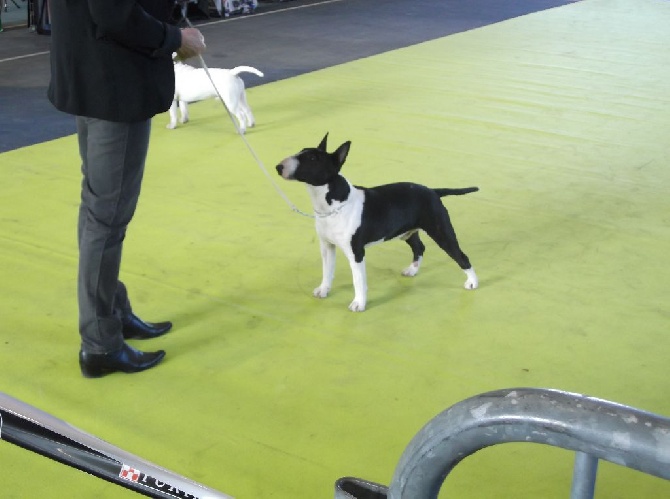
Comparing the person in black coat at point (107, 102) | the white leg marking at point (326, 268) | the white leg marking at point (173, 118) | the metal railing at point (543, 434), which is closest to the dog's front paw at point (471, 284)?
the white leg marking at point (326, 268)

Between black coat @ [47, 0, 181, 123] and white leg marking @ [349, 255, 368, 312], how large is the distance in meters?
1.06

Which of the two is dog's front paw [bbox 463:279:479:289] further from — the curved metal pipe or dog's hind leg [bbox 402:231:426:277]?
the curved metal pipe

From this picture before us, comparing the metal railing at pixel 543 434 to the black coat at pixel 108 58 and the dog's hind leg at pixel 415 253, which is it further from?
the dog's hind leg at pixel 415 253

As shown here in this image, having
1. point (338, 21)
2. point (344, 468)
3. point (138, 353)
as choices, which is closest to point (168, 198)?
point (138, 353)

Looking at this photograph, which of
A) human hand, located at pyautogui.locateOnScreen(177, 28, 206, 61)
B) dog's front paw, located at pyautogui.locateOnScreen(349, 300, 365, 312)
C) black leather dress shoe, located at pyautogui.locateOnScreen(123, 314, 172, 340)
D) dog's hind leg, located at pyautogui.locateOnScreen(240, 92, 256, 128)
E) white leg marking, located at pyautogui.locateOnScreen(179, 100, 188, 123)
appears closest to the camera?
human hand, located at pyautogui.locateOnScreen(177, 28, 206, 61)

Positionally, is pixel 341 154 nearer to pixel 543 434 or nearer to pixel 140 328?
pixel 140 328

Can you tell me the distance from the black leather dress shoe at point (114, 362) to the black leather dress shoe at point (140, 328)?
18cm

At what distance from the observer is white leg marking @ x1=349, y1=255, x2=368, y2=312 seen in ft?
11.3

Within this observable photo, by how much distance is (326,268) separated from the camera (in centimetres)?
359

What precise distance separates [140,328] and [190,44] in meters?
1.04

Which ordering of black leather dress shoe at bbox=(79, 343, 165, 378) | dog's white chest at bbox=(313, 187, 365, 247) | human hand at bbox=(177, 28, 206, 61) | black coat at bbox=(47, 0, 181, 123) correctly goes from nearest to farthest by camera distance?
black coat at bbox=(47, 0, 181, 123) < human hand at bbox=(177, 28, 206, 61) < black leather dress shoe at bbox=(79, 343, 165, 378) < dog's white chest at bbox=(313, 187, 365, 247)

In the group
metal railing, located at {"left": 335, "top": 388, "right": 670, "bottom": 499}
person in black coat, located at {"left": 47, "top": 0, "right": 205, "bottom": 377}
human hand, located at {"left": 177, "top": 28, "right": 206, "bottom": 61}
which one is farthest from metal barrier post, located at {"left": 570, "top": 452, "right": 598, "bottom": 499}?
human hand, located at {"left": 177, "top": 28, "right": 206, "bottom": 61}

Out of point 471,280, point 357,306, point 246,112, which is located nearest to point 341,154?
point 357,306

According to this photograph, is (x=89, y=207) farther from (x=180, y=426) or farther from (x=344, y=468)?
(x=344, y=468)
